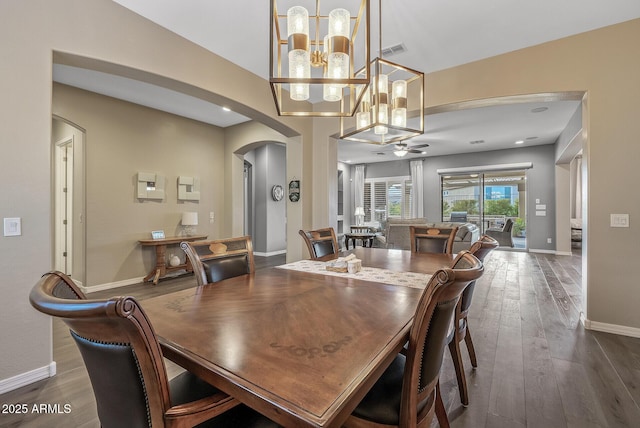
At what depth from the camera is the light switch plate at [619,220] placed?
103 inches

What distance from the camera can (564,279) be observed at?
455 centimetres

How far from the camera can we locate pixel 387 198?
9797 mm

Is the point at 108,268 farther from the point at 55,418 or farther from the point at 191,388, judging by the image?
the point at 191,388

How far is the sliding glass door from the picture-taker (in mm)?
7859

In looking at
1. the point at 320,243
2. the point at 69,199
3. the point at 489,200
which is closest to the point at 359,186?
the point at 489,200

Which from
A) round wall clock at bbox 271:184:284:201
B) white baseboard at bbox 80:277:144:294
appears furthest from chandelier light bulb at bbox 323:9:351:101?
round wall clock at bbox 271:184:284:201

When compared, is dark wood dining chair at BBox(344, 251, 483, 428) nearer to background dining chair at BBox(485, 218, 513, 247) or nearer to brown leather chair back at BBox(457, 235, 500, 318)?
brown leather chair back at BBox(457, 235, 500, 318)

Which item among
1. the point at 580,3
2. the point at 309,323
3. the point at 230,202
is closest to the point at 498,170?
the point at 580,3

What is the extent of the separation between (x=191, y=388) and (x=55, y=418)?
1.29 metres

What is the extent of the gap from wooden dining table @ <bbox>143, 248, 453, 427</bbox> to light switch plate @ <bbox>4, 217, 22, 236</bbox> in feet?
4.54

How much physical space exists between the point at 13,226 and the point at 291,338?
217 cm

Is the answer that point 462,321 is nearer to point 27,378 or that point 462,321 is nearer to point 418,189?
point 27,378

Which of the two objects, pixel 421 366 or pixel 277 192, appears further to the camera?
pixel 277 192

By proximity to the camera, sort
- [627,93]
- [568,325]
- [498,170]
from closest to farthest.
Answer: [627,93]
[568,325]
[498,170]
